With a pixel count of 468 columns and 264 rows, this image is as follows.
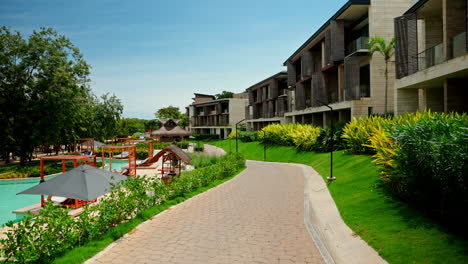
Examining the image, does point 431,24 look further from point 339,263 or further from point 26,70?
point 26,70

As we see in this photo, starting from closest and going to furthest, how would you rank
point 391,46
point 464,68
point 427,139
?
1. point 427,139
2. point 464,68
3. point 391,46

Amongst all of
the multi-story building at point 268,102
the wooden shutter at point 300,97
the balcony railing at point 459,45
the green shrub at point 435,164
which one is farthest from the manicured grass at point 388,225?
the multi-story building at point 268,102

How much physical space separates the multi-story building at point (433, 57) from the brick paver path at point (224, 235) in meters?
8.65

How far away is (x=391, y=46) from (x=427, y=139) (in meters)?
16.9

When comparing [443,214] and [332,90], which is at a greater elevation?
[332,90]

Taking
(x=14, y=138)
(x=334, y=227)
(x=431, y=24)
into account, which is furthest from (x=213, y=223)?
(x=14, y=138)

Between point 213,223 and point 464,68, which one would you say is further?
point 464,68

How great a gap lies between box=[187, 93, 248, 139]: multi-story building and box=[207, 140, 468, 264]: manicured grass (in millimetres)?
50220

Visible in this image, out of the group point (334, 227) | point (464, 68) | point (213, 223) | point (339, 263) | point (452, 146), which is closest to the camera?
point (452, 146)

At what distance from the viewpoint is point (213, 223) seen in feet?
27.6

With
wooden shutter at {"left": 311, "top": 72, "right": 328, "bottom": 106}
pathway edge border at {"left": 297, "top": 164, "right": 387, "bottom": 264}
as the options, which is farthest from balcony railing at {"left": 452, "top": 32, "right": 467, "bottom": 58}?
wooden shutter at {"left": 311, "top": 72, "right": 328, "bottom": 106}

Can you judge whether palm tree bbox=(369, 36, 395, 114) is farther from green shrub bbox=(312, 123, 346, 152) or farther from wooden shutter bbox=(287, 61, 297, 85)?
wooden shutter bbox=(287, 61, 297, 85)

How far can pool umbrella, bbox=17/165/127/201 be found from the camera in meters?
9.76

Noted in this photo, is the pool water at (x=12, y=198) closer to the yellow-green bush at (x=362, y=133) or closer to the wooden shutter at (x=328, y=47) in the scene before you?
the yellow-green bush at (x=362, y=133)
